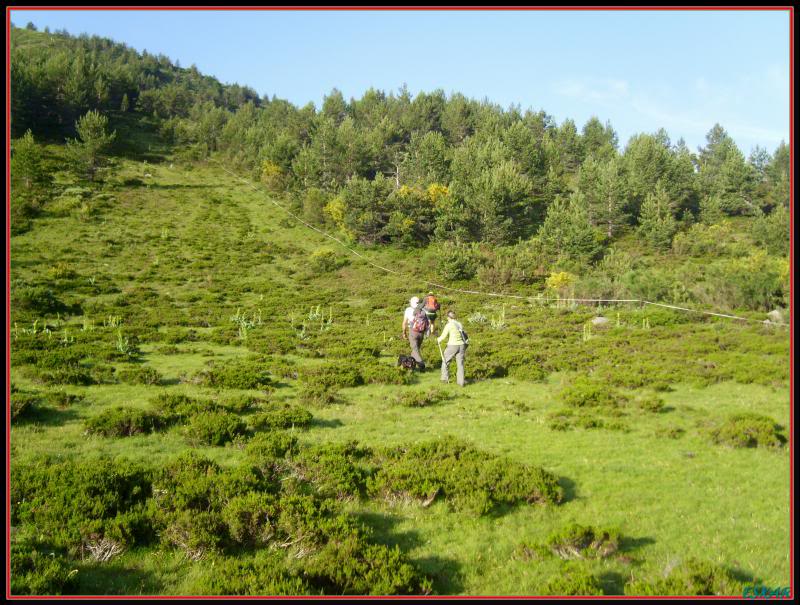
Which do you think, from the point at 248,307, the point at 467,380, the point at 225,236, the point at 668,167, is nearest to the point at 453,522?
Answer: the point at 467,380

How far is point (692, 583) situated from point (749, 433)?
17.9 feet

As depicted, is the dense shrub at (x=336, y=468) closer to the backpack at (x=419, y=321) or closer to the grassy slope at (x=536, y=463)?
the grassy slope at (x=536, y=463)

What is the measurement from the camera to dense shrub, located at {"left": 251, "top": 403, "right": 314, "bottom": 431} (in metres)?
9.38

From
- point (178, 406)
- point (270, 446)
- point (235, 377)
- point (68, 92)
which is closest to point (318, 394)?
point (235, 377)

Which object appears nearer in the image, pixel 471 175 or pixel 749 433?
pixel 749 433

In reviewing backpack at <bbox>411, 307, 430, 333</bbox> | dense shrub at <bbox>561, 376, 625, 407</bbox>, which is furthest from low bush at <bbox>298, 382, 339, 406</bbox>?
dense shrub at <bbox>561, 376, 625, 407</bbox>

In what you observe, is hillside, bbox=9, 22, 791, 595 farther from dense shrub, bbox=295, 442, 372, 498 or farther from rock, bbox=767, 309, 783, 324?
rock, bbox=767, 309, 783, 324

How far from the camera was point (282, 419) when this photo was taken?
953 cm

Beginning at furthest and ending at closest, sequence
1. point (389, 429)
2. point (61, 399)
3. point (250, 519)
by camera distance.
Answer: point (61, 399) → point (389, 429) → point (250, 519)

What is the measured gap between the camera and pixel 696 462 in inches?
311

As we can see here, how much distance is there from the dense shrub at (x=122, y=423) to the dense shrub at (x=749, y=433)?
10627 millimetres

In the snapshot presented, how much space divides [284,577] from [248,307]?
24.3 m

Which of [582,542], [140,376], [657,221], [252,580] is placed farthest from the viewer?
[657,221]

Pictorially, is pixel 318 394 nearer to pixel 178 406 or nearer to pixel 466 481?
pixel 178 406
